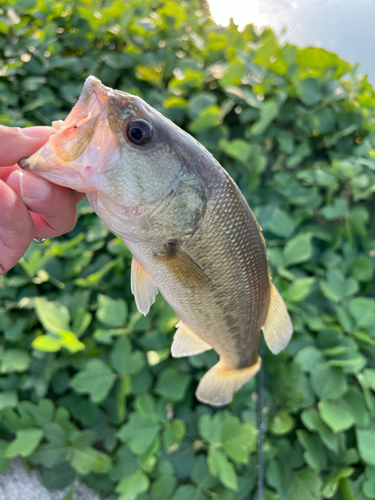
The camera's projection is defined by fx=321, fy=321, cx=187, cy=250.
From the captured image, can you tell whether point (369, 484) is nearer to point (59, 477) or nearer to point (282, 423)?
point (282, 423)

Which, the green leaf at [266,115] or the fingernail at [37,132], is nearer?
the fingernail at [37,132]

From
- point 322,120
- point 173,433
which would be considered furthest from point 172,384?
point 322,120

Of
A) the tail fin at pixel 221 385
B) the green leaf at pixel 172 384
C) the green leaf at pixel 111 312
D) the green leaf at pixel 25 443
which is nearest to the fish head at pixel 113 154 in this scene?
the tail fin at pixel 221 385

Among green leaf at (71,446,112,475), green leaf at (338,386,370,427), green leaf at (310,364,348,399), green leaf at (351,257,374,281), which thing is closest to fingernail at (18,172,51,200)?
green leaf at (71,446,112,475)

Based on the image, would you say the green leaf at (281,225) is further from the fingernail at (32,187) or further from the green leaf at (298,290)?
the fingernail at (32,187)

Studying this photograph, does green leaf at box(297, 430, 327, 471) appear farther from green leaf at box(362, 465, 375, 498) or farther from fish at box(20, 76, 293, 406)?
fish at box(20, 76, 293, 406)

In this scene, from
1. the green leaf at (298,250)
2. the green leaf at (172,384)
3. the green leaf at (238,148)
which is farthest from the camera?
the green leaf at (238,148)
